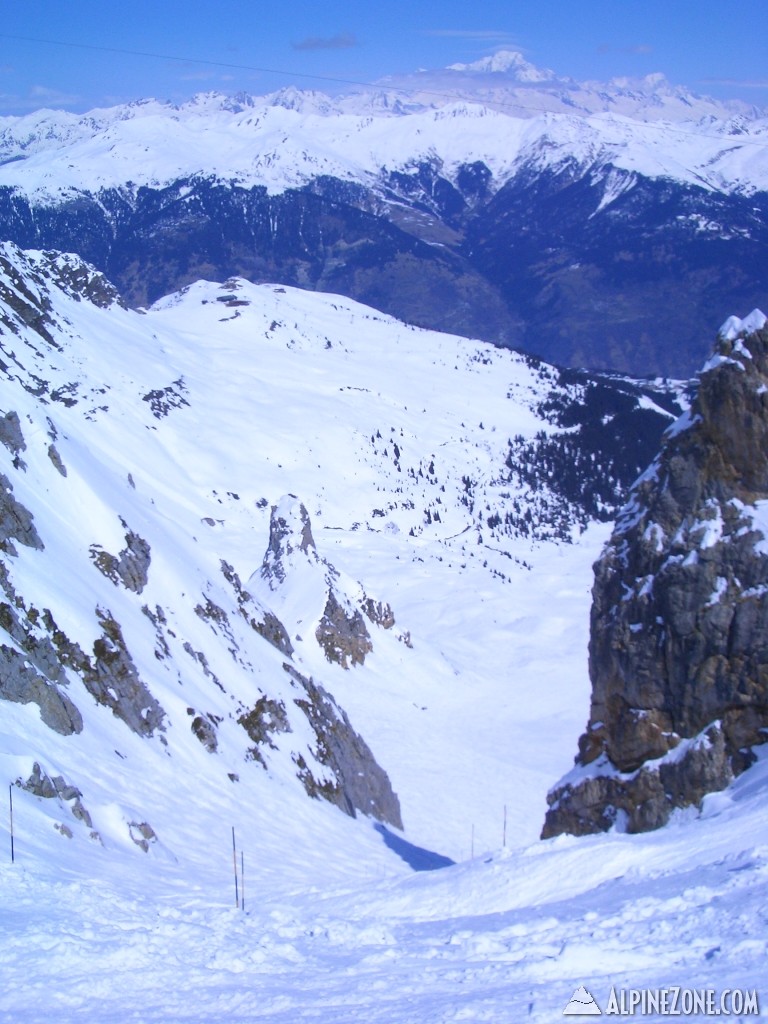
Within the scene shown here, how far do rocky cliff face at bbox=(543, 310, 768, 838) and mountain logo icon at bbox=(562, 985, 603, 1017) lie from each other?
14994 mm

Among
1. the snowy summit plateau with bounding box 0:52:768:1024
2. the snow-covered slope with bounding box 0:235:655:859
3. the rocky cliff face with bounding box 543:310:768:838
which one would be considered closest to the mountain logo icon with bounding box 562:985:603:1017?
the snowy summit plateau with bounding box 0:52:768:1024

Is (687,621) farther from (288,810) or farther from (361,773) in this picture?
(361,773)

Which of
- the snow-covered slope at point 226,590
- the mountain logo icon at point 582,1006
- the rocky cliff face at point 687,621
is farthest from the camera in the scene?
the snow-covered slope at point 226,590

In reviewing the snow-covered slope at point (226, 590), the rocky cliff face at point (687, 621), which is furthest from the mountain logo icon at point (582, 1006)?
the rocky cliff face at point (687, 621)

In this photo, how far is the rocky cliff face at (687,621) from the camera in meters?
26.0

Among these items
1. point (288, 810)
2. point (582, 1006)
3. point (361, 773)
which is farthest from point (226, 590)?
point (582, 1006)

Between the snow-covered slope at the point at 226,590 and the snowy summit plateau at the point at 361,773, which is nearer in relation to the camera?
the snowy summit plateau at the point at 361,773

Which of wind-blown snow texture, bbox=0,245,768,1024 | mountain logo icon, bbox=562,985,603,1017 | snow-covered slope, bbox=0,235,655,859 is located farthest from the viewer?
snow-covered slope, bbox=0,235,655,859

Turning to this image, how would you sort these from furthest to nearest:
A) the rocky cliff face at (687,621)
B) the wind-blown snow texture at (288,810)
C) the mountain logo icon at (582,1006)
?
the rocky cliff face at (687,621), the wind-blown snow texture at (288,810), the mountain logo icon at (582,1006)

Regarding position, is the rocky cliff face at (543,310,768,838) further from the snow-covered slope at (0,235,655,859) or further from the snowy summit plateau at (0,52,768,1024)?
the snow-covered slope at (0,235,655,859)

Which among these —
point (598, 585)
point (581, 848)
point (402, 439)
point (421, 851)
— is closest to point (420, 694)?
point (421, 851)

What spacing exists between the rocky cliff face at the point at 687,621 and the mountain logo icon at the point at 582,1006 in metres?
15.0

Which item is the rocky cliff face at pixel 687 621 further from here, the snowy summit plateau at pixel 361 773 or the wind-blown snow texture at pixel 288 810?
the wind-blown snow texture at pixel 288 810

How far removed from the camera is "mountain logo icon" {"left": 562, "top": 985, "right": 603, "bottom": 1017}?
11.0 metres
